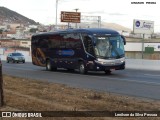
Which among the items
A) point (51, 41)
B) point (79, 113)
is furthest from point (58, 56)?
point (79, 113)

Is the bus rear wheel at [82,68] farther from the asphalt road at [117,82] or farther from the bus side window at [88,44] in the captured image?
the asphalt road at [117,82]

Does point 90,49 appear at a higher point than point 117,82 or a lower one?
higher

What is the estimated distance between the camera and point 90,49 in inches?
1105

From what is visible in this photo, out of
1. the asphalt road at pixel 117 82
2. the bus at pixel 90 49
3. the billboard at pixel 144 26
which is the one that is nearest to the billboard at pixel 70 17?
the billboard at pixel 144 26

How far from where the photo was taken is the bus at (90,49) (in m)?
27.8

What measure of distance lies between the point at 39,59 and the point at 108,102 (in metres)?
24.1

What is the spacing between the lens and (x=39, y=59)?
35.8 m

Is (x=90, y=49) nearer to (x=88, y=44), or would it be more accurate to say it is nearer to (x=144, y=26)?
(x=88, y=44)

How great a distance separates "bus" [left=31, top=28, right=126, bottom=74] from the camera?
91.4 ft

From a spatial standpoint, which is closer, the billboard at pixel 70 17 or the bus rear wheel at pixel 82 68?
the bus rear wheel at pixel 82 68

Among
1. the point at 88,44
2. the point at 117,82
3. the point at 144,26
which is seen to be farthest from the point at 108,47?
the point at 144,26

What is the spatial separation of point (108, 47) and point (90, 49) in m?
1.21

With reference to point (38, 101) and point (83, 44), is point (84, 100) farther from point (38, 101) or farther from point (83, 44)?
point (83, 44)

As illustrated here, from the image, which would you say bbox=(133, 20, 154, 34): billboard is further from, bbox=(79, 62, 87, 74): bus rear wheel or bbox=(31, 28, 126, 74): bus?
bbox=(79, 62, 87, 74): bus rear wheel
